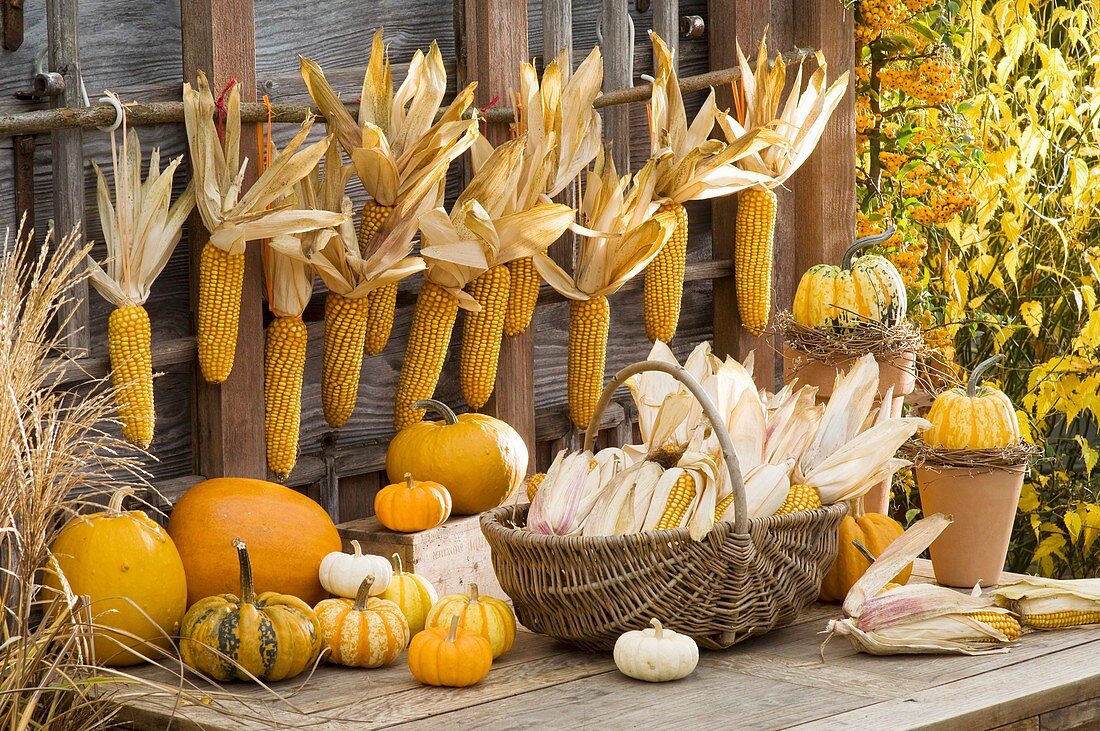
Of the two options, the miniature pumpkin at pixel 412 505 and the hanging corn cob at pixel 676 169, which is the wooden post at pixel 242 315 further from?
the hanging corn cob at pixel 676 169

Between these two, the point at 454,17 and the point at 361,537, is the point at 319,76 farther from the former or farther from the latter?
the point at 361,537

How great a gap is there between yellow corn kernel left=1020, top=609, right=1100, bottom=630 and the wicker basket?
0.42 metres

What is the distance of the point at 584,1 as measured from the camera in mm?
3461

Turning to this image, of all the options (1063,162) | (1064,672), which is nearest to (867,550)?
(1064,672)

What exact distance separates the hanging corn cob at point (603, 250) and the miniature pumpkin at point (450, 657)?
0.96m

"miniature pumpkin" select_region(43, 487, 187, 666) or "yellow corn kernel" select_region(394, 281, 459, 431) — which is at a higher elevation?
"yellow corn kernel" select_region(394, 281, 459, 431)

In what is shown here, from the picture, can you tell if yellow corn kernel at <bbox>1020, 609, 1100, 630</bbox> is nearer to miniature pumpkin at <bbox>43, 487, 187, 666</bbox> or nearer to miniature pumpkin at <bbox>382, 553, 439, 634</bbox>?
miniature pumpkin at <bbox>382, 553, 439, 634</bbox>

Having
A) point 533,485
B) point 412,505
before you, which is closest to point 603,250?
point 533,485

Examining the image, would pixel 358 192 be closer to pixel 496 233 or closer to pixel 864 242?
pixel 496 233

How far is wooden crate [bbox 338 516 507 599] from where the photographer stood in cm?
282

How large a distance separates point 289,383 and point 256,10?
2.48 feet

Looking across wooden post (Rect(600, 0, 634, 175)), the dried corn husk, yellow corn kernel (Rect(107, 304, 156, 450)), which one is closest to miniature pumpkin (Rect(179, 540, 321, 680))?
yellow corn kernel (Rect(107, 304, 156, 450))

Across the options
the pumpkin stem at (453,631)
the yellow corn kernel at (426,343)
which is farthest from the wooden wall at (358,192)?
the pumpkin stem at (453,631)

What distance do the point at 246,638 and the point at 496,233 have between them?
95cm
